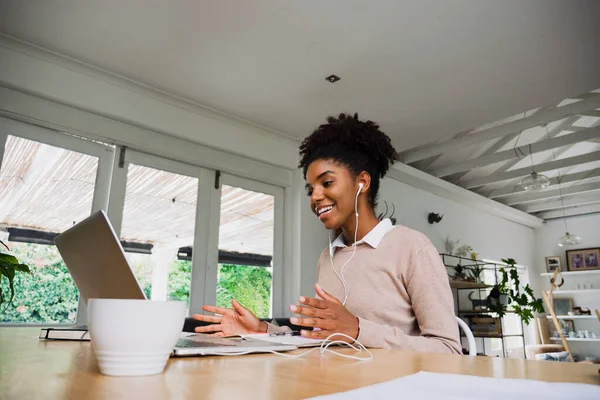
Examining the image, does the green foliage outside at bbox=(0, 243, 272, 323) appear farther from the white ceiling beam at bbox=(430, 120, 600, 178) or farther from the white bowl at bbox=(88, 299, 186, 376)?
the white ceiling beam at bbox=(430, 120, 600, 178)

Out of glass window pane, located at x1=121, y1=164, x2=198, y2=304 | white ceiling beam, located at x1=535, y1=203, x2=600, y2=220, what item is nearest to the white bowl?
glass window pane, located at x1=121, y1=164, x2=198, y2=304

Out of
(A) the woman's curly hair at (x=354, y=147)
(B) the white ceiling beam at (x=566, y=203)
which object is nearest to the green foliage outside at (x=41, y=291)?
(A) the woman's curly hair at (x=354, y=147)

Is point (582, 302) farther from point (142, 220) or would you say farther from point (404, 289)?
point (404, 289)

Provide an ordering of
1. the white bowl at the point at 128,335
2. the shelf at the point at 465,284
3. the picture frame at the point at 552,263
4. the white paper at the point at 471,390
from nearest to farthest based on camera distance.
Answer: the white paper at the point at 471,390, the white bowl at the point at 128,335, the shelf at the point at 465,284, the picture frame at the point at 552,263

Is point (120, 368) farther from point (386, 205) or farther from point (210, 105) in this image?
point (386, 205)

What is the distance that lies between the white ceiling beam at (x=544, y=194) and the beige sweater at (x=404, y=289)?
661 cm

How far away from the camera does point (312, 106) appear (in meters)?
3.56

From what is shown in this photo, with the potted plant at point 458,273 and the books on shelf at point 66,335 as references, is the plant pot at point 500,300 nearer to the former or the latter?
the potted plant at point 458,273

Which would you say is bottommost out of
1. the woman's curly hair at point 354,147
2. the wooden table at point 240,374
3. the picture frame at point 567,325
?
the picture frame at point 567,325

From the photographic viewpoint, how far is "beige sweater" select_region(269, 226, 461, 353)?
1.07 metres

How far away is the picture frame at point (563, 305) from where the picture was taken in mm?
7863

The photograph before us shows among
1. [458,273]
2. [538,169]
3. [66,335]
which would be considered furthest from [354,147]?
[538,169]

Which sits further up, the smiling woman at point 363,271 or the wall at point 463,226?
the wall at point 463,226

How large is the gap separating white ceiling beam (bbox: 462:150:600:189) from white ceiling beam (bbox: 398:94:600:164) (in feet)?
4.28
